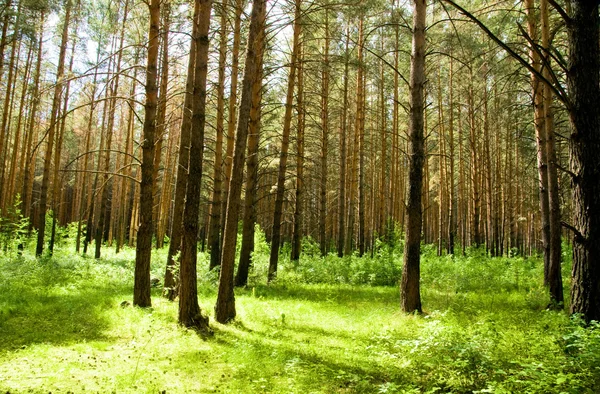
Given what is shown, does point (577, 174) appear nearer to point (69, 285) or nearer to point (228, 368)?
point (228, 368)

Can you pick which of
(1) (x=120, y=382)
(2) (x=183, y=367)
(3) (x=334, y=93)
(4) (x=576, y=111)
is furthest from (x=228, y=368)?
(3) (x=334, y=93)

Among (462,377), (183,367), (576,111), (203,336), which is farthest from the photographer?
(203,336)

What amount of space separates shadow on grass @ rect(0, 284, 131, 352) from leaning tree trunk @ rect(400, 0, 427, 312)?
5729mm

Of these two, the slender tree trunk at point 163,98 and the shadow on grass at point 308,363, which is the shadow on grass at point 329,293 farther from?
the slender tree trunk at point 163,98

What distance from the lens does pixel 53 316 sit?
8.05 m

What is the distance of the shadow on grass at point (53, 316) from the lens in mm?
6656

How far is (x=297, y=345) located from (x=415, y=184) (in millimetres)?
3987

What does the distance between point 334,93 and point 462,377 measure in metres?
20.6

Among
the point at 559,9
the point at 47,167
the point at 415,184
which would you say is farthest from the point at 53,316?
the point at 47,167

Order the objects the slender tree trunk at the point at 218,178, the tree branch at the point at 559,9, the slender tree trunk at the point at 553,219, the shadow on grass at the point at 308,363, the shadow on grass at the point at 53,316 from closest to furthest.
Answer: the tree branch at the point at 559,9 < the shadow on grass at the point at 308,363 < the shadow on grass at the point at 53,316 < the slender tree trunk at the point at 553,219 < the slender tree trunk at the point at 218,178

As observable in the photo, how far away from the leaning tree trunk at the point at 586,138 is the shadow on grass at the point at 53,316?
697cm

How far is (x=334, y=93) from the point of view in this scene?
2348 cm

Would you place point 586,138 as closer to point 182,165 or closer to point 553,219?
point 553,219

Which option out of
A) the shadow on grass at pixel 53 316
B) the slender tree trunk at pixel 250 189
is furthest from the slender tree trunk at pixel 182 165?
the slender tree trunk at pixel 250 189
